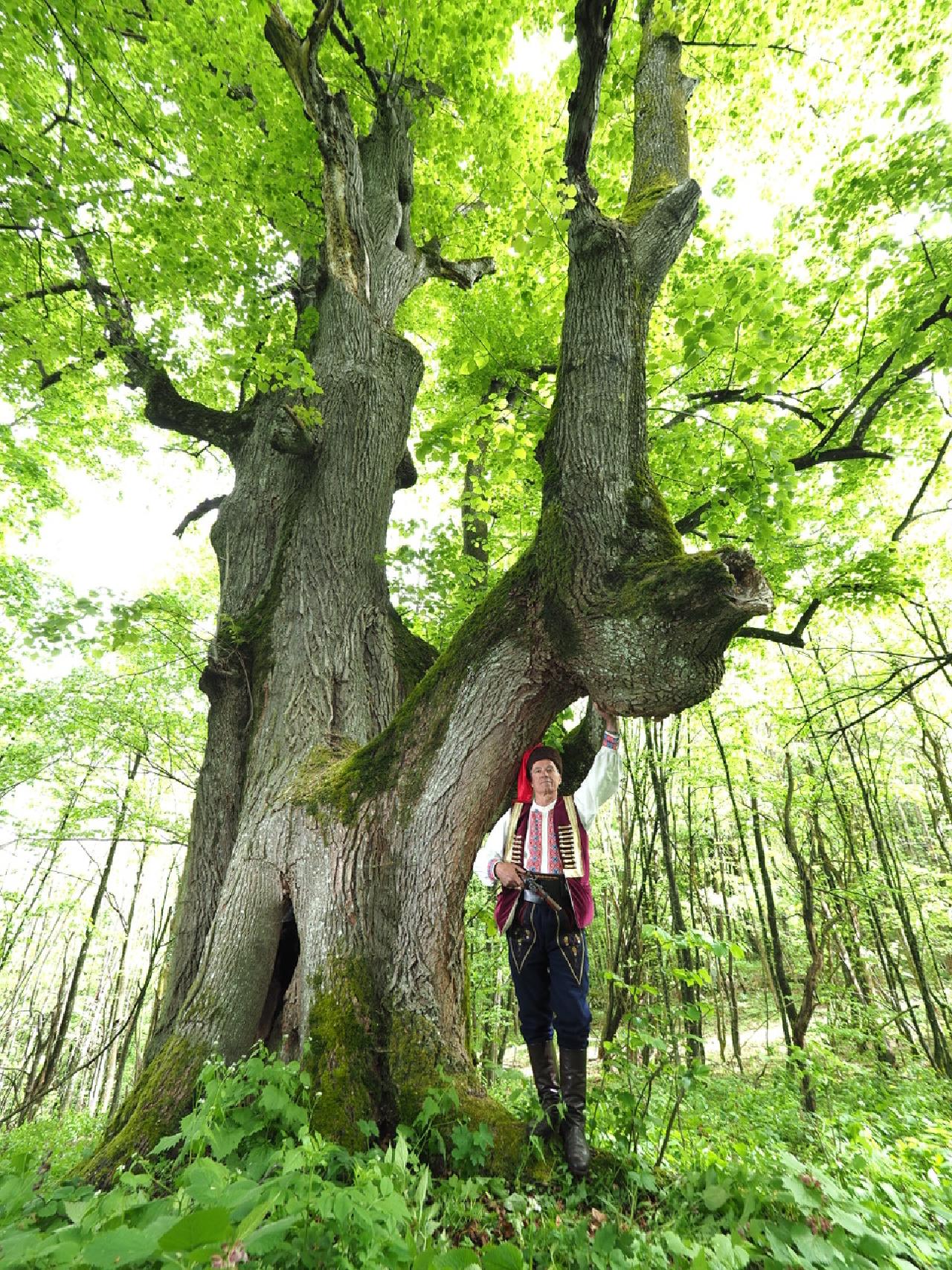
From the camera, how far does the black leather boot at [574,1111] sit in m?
2.49

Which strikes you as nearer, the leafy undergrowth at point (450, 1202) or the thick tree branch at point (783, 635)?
the leafy undergrowth at point (450, 1202)

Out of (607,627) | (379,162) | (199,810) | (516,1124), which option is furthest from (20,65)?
(516,1124)

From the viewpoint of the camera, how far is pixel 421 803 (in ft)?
10.0

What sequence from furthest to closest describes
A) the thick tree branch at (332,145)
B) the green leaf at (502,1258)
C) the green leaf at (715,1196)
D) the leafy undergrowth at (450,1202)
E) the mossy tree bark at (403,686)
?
1. the thick tree branch at (332,145)
2. the mossy tree bark at (403,686)
3. the green leaf at (715,1196)
4. the green leaf at (502,1258)
5. the leafy undergrowth at (450,1202)

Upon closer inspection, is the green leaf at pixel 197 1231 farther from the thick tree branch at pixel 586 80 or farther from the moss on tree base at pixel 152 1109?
the thick tree branch at pixel 586 80

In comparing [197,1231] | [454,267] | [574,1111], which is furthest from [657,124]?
[574,1111]

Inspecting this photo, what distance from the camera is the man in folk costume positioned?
273cm

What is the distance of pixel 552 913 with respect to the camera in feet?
9.74

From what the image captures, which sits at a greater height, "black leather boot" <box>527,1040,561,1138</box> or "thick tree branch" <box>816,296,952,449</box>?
"thick tree branch" <box>816,296,952,449</box>

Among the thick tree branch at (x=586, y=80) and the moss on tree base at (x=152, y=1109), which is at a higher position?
the thick tree branch at (x=586, y=80)

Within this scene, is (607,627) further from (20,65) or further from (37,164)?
(20,65)

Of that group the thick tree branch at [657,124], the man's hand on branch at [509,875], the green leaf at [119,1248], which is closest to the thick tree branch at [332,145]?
the thick tree branch at [657,124]

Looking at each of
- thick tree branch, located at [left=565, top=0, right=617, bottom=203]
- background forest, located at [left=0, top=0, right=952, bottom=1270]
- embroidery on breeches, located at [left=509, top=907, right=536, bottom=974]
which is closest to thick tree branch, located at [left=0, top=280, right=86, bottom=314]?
background forest, located at [left=0, top=0, right=952, bottom=1270]

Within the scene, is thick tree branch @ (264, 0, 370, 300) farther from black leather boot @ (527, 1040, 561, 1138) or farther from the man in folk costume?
black leather boot @ (527, 1040, 561, 1138)
